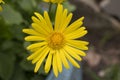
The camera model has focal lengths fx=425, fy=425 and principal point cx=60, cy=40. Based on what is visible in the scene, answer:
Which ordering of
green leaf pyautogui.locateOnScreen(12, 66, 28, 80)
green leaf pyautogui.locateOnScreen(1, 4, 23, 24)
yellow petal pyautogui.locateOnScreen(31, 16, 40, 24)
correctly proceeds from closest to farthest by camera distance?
yellow petal pyautogui.locateOnScreen(31, 16, 40, 24), green leaf pyautogui.locateOnScreen(1, 4, 23, 24), green leaf pyautogui.locateOnScreen(12, 66, 28, 80)

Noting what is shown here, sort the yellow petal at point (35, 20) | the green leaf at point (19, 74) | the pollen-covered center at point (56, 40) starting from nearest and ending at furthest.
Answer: the yellow petal at point (35, 20), the pollen-covered center at point (56, 40), the green leaf at point (19, 74)

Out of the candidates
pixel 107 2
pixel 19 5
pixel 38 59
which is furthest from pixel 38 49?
pixel 107 2

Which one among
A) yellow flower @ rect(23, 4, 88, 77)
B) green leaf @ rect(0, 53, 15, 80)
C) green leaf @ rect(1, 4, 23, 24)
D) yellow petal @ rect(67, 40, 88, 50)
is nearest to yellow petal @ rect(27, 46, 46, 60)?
yellow flower @ rect(23, 4, 88, 77)

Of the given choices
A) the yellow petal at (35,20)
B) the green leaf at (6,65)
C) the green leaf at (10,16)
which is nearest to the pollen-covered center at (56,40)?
the yellow petal at (35,20)

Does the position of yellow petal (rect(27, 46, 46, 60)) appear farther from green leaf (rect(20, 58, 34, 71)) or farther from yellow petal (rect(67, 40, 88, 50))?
green leaf (rect(20, 58, 34, 71))

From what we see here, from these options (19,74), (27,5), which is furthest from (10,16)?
(19,74)

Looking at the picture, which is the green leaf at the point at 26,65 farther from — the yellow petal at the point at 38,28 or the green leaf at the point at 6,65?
the yellow petal at the point at 38,28
